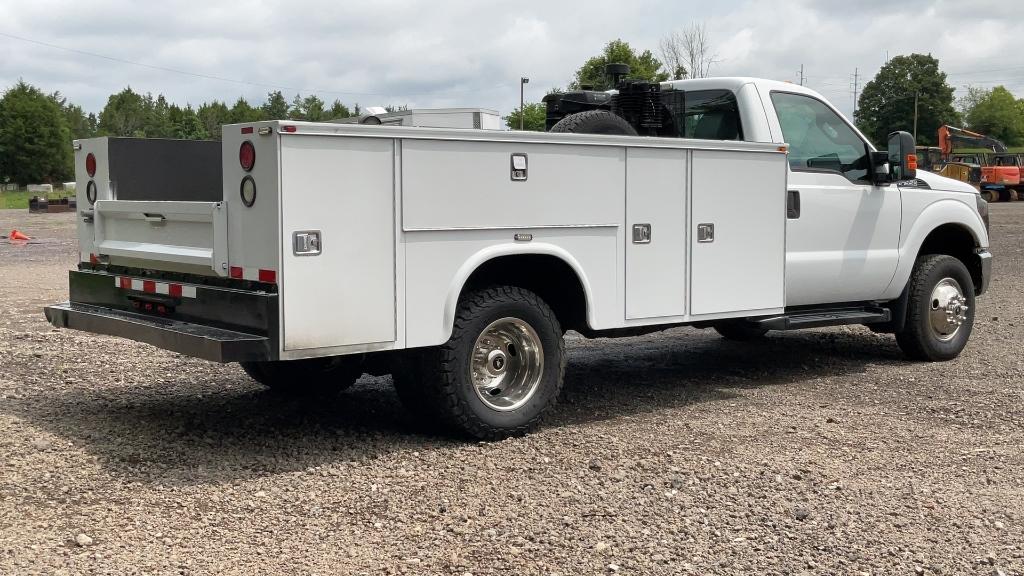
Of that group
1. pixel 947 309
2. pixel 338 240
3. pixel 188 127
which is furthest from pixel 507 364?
pixel 188 127

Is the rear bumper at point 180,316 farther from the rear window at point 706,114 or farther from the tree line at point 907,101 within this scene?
the tree line at point 907,101

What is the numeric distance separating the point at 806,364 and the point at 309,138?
212 inches

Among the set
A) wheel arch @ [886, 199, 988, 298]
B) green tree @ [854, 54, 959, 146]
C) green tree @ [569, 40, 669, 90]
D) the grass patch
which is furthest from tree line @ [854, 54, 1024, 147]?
wheel arch @ [886, 199, 988, 298]

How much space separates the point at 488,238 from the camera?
570 centimetres

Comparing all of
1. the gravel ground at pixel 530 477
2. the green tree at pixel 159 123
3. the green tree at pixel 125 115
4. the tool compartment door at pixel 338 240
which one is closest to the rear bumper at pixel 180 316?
the tool compartment door at pixel 338 240

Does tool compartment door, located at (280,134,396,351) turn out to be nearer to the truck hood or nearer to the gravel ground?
the gravel ground

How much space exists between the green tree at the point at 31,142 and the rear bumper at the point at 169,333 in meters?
94.6

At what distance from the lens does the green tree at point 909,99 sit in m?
108

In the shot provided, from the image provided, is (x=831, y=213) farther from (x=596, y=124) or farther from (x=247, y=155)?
(x=247, y=155)

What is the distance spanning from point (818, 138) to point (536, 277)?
2.85m

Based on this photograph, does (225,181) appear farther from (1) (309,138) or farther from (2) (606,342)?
(2) (606,342)

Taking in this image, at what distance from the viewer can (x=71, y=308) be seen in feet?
21.0

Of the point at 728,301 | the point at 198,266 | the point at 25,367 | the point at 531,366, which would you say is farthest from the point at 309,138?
the point at 25,367

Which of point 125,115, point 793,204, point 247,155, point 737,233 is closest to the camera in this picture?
point 247,155
